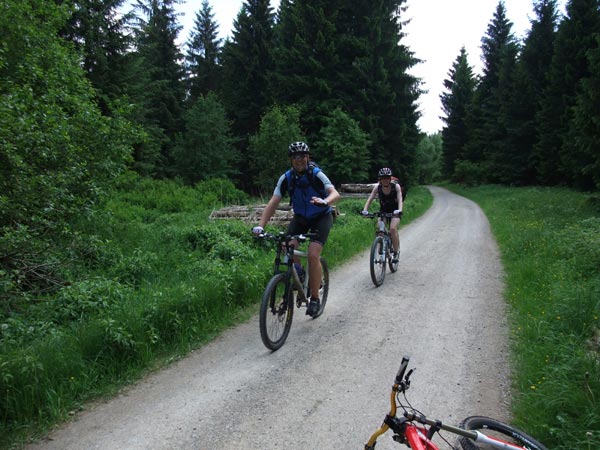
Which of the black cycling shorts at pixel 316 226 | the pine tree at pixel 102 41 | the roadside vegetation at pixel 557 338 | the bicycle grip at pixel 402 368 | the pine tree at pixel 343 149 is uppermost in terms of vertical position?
the pine tree at pixel 102 41

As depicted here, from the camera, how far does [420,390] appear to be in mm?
3955

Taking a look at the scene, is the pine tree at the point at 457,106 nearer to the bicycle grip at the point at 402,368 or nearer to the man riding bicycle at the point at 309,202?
the man riding bicycle at the point at 309,202

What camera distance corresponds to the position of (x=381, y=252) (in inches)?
314

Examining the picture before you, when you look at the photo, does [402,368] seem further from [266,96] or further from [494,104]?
[494,104]

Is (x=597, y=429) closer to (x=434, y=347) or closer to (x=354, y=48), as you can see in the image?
(x=434, y=347)

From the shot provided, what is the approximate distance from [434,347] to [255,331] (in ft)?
7.75

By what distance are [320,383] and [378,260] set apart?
409cm

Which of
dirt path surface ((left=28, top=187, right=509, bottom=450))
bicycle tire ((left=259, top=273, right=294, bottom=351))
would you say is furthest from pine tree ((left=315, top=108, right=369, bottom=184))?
bicycle tire ((left=259, top=273, right=294, bottom=351))

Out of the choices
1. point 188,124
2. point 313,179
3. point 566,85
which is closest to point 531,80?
point 566,85

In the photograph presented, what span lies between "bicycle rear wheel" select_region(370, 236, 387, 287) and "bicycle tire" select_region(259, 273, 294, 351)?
2.90 metres

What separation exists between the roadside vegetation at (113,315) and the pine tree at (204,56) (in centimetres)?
3640

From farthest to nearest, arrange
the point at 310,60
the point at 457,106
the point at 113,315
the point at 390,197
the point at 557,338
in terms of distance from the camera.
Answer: the point at 457,106, the point at 310,60, the point at 390,197, the point at 113,315, the point at 557,338

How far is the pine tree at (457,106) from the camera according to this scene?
56250 millimetres

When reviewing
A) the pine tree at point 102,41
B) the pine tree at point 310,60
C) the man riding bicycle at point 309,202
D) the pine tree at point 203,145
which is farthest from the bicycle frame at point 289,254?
the pine tree at point 310,60
